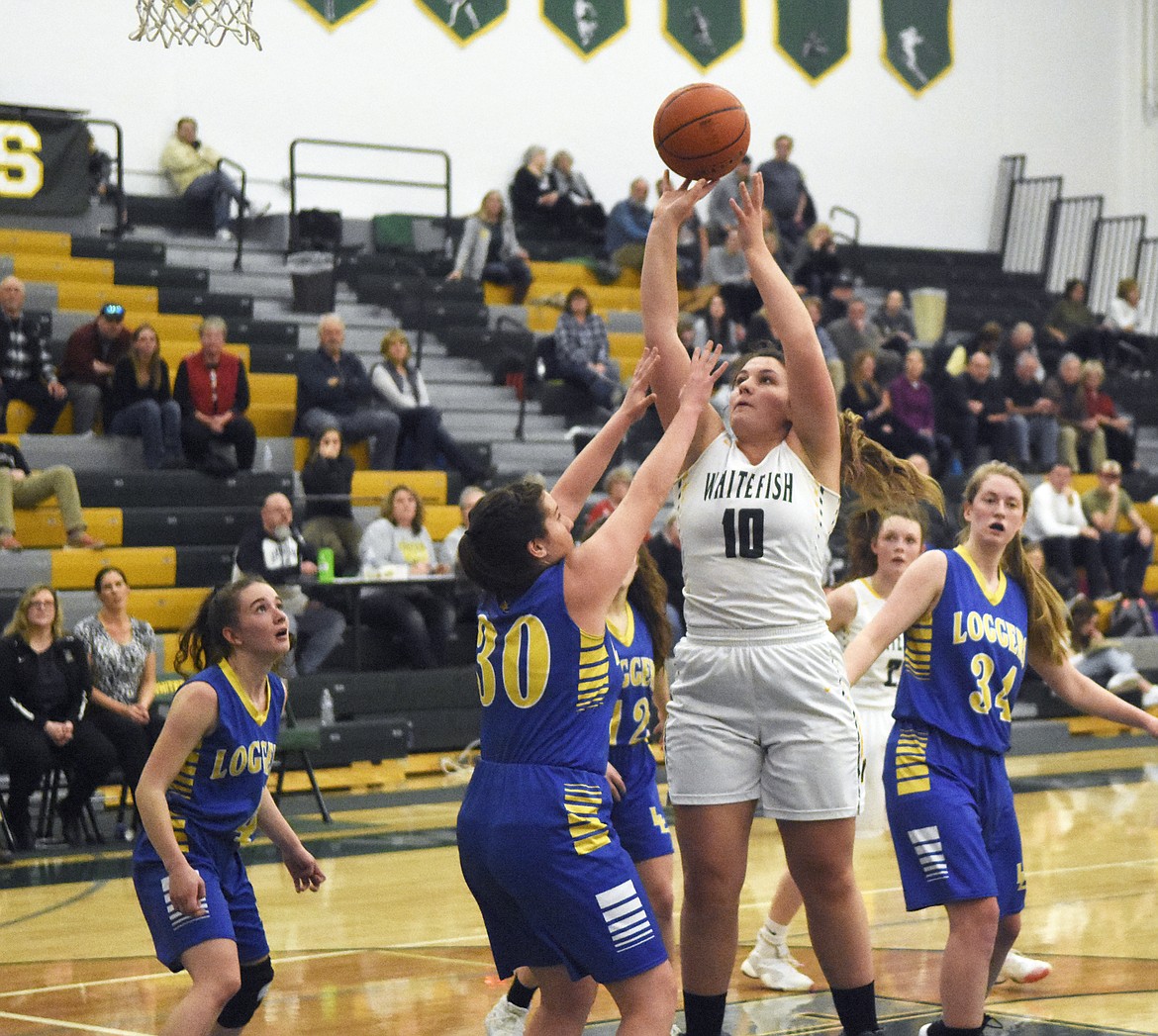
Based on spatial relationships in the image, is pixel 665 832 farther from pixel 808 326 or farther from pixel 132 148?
pixel 132 148

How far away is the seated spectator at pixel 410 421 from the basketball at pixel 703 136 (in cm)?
875

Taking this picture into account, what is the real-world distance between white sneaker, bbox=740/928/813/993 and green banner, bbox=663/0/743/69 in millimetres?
15218

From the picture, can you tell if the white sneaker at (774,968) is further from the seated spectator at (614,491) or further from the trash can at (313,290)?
the trash can at (313,290)

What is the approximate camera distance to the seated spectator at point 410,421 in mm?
13477

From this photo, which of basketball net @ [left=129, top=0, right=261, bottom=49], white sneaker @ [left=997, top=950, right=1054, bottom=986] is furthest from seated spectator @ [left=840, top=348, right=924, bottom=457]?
white sneaker @ [left=997, top=950, right=1054, bottom=986]

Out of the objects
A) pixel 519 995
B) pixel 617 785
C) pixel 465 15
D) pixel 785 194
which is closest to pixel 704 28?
pixel 785 194

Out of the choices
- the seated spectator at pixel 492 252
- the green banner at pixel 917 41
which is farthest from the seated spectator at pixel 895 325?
the green banner at pixel 917 41

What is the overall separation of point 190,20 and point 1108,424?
10.5 m

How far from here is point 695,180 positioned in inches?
182

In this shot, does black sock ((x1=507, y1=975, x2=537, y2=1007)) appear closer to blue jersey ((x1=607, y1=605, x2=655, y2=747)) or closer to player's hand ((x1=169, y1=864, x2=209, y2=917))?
blue jersey ((x1=607, y1=605, x2=655, y2=747))

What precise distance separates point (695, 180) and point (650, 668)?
5.19ft

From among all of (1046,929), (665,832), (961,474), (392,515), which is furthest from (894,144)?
(665,832)

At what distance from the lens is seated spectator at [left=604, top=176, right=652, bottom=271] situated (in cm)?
1745

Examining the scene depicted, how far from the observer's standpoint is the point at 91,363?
12656 millimetres
